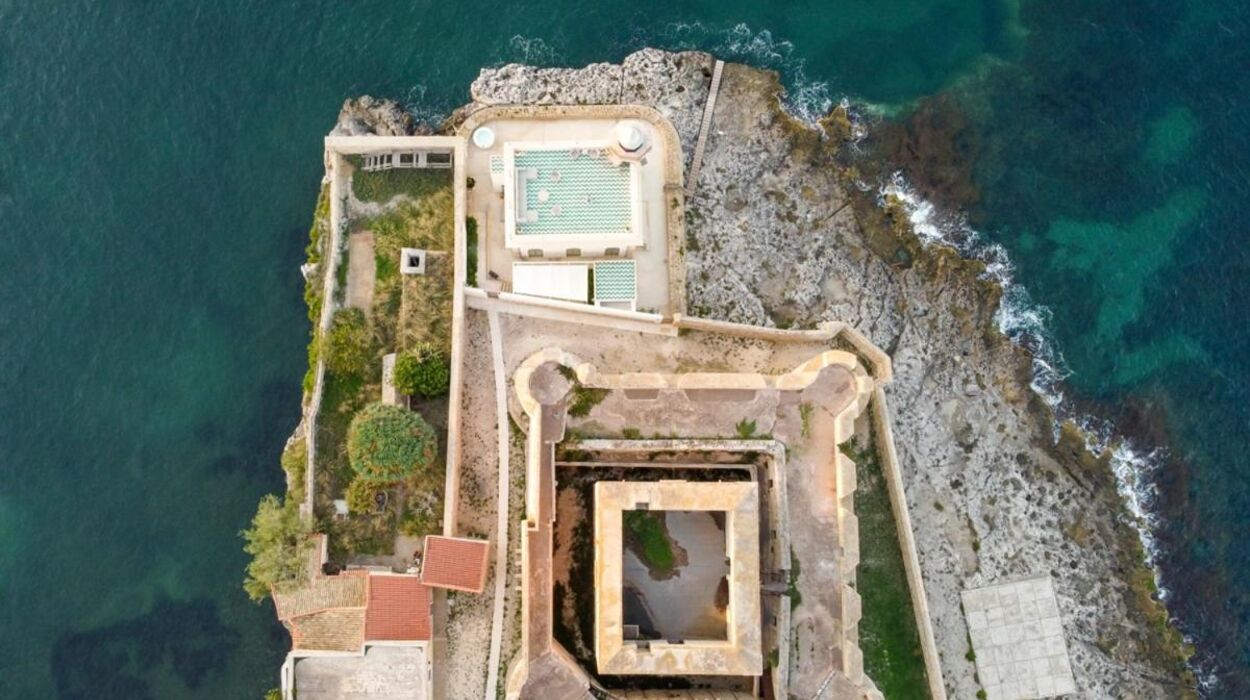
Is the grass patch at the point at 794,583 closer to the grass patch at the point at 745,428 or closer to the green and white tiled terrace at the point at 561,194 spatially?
the grass patch at the point at 745,428

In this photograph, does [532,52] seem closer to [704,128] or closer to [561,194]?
[704,128]

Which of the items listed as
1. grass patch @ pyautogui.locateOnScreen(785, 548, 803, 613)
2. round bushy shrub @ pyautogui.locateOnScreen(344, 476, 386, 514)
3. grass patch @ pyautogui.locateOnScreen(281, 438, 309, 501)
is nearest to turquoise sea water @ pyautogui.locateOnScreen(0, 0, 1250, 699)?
grass patch @ pyautogui.locateOnScreen(281, 438, 309, 501)

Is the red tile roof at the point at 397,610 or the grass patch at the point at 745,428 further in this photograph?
the grass patch at the point at 745,428

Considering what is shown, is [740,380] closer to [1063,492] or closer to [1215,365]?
[1063,492]

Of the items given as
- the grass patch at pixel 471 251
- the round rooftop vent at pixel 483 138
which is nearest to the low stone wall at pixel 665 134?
the round rooftop vent at pixel 483 138

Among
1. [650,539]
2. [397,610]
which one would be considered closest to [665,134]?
[650,539]

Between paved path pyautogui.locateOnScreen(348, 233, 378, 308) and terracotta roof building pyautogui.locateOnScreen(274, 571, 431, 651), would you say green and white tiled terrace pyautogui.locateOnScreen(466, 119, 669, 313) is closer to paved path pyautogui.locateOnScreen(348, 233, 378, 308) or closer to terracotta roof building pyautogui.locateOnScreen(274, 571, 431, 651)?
paved path pyautogui.locateOnScreen(348, 233, 378, 308)
